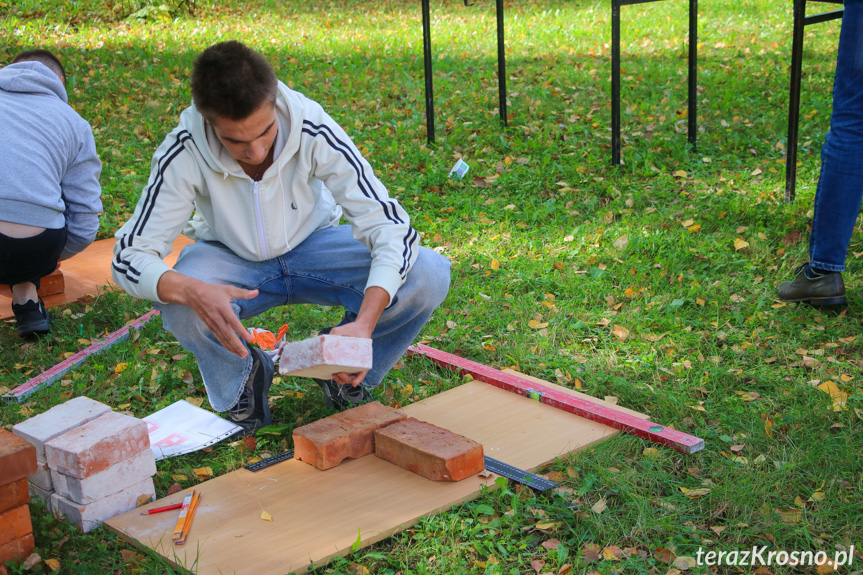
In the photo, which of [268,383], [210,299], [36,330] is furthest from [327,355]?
[36,330]

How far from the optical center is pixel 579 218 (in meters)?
5.20

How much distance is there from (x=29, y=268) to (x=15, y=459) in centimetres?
174

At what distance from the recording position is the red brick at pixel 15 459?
219 centimetres

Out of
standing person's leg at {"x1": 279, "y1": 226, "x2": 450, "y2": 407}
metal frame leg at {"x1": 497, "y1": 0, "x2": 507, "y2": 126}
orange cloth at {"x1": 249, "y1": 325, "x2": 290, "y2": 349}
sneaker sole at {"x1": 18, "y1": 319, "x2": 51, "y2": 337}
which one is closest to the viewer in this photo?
standing person's leg at {"x1": 279, "y1": 226, "x2": 450, "y2": 407}

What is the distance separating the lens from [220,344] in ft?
9.13

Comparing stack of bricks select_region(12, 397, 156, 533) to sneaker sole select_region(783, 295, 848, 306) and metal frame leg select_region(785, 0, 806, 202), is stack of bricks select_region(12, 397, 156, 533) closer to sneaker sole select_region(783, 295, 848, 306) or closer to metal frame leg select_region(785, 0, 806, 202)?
sneaker sole select_region(783, 295, 848, 306)

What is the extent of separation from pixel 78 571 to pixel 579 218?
3792 mm

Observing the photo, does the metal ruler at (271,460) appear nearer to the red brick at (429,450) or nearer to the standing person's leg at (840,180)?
the red brick at (429,450)

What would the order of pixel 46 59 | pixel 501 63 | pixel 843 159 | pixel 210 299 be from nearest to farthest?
1. pixel 210 299
2. pixel 843 159
3. pixel 46 59
4. pixel 501 63

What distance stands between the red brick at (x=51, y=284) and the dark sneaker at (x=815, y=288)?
12.4 feet

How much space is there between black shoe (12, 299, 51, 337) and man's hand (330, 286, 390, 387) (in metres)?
2.03

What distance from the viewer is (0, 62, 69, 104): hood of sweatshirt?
12.2 feet

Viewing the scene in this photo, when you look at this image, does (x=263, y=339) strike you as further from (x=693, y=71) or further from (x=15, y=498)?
(x=693, y=71)

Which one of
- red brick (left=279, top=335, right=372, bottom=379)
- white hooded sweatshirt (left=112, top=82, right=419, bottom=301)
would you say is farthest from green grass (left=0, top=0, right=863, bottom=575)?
white hooded sweatshirt (left=112, top=82, right=419, bottom=301)
